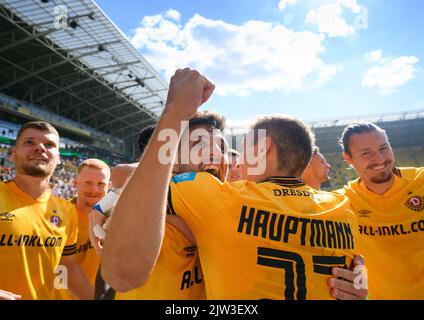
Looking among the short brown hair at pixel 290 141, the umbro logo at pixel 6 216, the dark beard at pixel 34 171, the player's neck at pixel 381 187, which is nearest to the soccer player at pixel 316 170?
the player's neck at pixel 381 187

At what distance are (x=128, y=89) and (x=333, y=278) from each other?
1157 inches

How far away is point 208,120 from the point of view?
79.8 inches

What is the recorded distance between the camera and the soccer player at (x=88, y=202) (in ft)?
12.2

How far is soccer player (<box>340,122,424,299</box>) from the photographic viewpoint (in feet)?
8.92

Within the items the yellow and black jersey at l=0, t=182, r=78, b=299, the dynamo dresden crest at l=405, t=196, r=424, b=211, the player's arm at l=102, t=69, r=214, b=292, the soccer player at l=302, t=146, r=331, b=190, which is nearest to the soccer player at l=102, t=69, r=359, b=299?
the player's arm at l=102, t=69, r=214, b=292

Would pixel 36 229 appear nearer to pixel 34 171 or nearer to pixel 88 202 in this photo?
pixel 34 171

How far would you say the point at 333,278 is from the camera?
1.58 meters

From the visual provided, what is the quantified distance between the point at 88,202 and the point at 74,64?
71.4ft

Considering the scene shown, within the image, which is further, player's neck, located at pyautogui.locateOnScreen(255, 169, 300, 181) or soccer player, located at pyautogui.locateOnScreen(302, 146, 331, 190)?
soccer player, located at pyautogui.locateOnScreen(302, 146, 331, 190)

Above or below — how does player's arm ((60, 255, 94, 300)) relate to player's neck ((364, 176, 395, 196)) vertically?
below

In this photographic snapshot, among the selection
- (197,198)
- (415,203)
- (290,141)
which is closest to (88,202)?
(197,198)

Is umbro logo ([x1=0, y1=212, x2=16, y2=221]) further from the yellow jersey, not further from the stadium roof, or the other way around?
the stadium roof

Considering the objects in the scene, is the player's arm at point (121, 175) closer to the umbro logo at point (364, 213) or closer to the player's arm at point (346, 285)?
the player's arm at point (346, 285)

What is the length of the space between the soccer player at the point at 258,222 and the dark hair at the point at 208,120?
32 centimetres
